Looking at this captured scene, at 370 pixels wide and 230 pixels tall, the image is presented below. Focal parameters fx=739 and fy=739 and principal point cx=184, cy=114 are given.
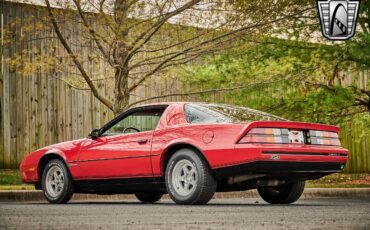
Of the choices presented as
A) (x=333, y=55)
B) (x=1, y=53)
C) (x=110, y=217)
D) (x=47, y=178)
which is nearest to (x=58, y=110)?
(x=1, y=53)

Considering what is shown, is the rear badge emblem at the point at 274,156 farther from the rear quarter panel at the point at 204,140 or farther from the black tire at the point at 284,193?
the black tire at the point at 284,193

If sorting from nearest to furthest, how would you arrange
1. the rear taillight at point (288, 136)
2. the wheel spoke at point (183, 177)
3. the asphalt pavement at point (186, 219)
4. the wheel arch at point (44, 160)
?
1. the asphalt pavement at point (186, 219)
2. the rear taillight at point (288, 136)
3. the wheel spoke at point (183, 177)
4. the wheel arch at point (44, 160)

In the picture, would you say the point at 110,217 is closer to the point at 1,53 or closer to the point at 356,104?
the point at 1,53

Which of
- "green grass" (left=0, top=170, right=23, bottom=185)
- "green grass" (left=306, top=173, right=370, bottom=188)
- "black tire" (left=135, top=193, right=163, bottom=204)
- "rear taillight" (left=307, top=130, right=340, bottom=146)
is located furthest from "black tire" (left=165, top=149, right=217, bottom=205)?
"green grass" (left=306, top=173, right=370, bottom=188)

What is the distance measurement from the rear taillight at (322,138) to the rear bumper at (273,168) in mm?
273

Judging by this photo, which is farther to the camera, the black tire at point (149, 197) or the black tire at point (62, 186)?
the black tire at point (149, 197)

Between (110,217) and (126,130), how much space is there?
3.49 m

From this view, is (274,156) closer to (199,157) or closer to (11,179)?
(199,157)

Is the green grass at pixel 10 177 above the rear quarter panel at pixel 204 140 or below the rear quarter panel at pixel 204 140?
below

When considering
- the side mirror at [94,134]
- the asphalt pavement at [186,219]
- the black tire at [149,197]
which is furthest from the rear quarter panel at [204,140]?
the black tire at [149,197]

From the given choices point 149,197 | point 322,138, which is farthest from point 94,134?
point 322,138

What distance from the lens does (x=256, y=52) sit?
51.1ft

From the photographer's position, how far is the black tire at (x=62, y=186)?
10.1 m

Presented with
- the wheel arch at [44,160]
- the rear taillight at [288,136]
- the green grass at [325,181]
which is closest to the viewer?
the rear taillight at [288,136]
